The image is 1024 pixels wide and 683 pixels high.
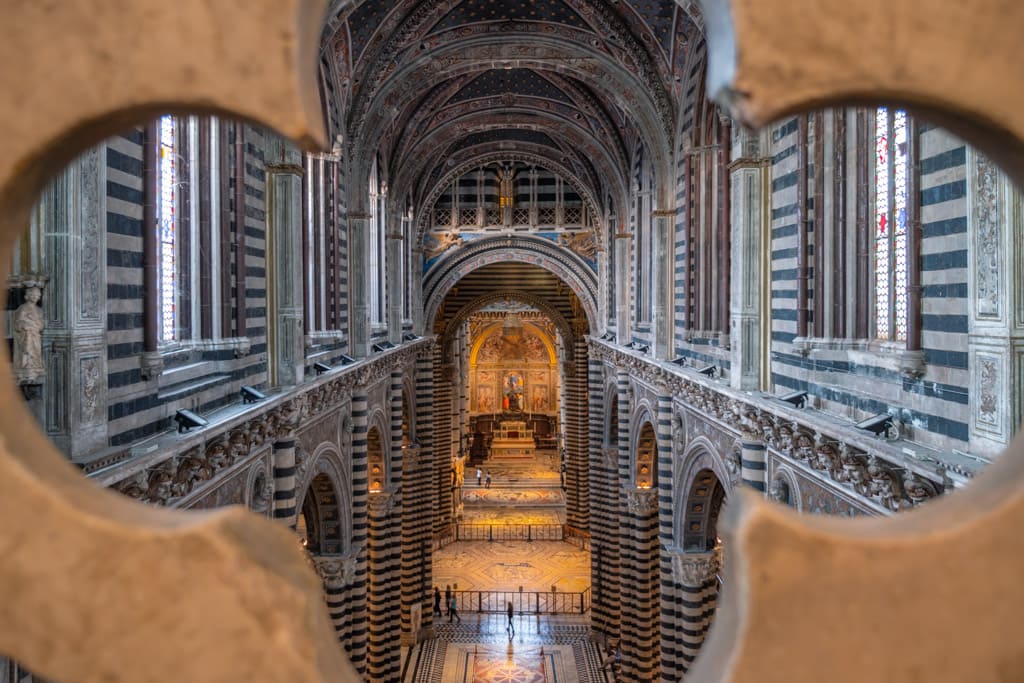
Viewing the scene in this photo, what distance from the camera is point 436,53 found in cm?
1488

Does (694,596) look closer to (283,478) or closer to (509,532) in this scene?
(283,478)

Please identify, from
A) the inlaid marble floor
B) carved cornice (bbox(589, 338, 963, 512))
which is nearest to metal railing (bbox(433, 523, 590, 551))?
the inlaid marble floor

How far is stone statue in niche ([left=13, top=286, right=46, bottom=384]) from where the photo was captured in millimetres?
4066

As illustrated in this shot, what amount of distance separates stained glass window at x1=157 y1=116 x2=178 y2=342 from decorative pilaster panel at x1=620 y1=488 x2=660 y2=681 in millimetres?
12101

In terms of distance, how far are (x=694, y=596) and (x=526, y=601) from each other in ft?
39.9

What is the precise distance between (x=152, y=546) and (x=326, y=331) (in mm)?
11849

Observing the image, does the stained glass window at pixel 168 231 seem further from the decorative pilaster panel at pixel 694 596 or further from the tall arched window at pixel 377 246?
the tall arched window at pixel 377 246

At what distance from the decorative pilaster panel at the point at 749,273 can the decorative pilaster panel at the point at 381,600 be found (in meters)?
10.3

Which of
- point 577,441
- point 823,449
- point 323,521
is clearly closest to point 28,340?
point 823,449

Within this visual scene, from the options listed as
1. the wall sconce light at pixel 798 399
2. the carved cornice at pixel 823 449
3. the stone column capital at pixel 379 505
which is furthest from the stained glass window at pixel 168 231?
the stone column capital at pixel 379 505

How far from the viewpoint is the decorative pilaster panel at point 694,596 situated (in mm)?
11945

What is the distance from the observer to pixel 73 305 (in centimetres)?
455

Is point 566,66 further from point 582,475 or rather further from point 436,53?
point 582,475

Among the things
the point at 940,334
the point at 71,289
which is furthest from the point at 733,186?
the point at 71,289
